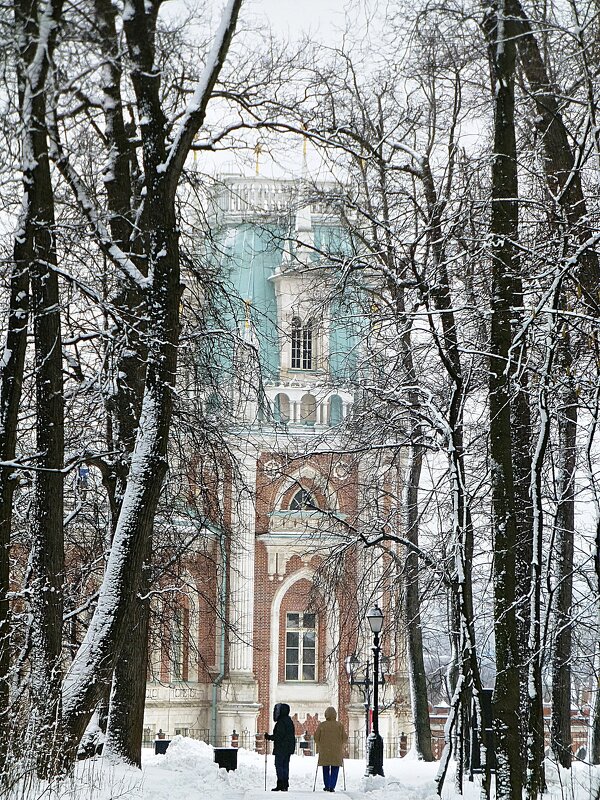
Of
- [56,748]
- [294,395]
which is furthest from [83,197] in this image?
[294,395]

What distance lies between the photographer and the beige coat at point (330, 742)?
17672 millimetres

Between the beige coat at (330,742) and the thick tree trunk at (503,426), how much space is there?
9.01 meters

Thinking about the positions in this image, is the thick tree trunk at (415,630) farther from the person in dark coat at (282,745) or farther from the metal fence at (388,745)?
the metal fence at (388,745)

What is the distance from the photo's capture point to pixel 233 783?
1875 centimetres

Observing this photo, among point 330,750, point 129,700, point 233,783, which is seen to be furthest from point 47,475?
point 233,783

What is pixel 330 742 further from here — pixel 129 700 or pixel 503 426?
pixel 503 426

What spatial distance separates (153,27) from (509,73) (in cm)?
308

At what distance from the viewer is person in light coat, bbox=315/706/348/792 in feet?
57.9

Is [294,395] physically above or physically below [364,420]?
above

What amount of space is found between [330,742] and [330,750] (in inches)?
4.9

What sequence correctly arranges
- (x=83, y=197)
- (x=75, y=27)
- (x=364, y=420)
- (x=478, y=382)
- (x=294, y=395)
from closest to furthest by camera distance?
1. (x=75, y=27)
2. (x=83, y=197)
3. (x=478, y=382)
4. (x=364, y=420)
5. (x=294, y=395)

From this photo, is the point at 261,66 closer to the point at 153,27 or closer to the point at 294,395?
the point at 153,27

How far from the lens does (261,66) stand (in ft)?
40.7

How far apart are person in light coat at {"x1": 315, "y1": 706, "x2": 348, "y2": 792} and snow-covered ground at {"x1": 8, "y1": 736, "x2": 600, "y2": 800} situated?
0.31 metres
